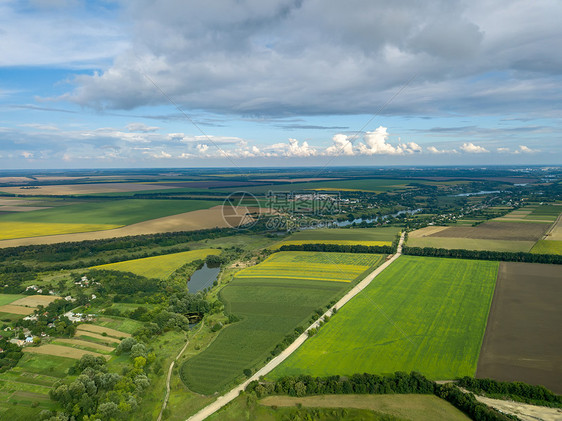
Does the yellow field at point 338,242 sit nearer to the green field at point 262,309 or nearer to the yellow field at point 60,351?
the green field at point 262,309

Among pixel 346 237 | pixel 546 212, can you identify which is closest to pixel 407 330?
pixel 346 237

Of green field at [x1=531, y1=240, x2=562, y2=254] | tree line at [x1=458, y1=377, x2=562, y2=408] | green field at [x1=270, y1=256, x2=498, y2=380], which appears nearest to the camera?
tree line at [x1=458, y1=377, x2=562, y2=408]

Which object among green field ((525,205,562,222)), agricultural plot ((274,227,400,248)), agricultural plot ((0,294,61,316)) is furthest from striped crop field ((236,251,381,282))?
green field ((525,205,562,222))

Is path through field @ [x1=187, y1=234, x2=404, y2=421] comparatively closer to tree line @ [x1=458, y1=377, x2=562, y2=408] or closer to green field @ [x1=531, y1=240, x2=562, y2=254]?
tree line @ [x1=458, y1=377, x2=562, y2=408]

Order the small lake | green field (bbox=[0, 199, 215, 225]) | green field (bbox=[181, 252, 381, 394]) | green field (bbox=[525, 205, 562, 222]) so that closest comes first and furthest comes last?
green field (bbox=[181, 252, 381, 394]), the small lake, green field (bbox=[525, 205, 562, 222]), green field (bbox=[0, 199, 215, 225])

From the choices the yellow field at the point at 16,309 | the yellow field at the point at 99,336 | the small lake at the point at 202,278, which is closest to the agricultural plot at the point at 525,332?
the yellow field at the point at 99,336

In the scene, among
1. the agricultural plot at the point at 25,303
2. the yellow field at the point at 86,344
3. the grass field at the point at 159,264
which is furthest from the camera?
the grass field at the point at 159,264
